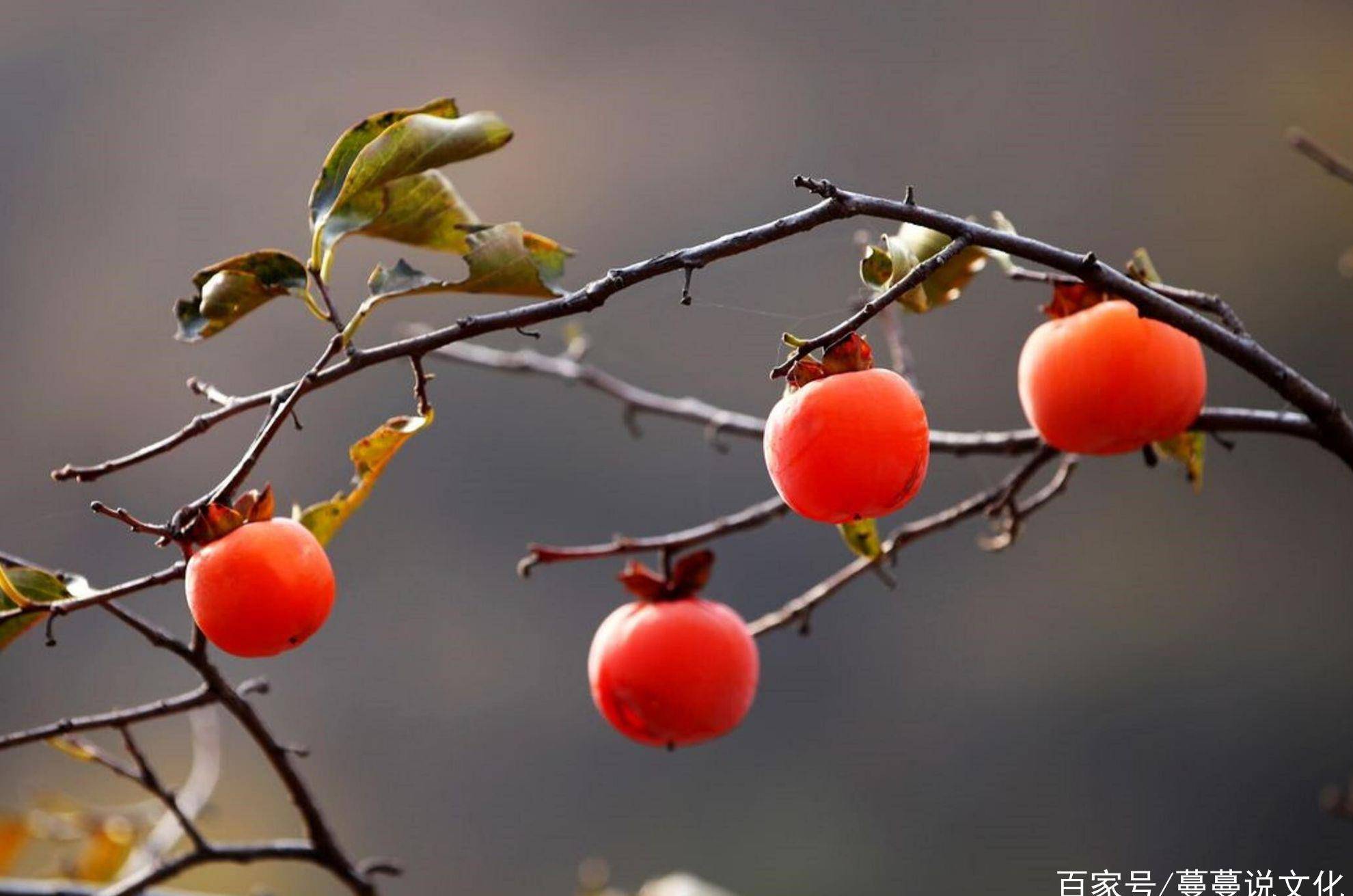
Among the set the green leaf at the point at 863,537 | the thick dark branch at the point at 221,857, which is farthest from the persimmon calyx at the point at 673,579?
the thick dark branch at the point at 221,857

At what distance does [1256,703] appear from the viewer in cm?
241

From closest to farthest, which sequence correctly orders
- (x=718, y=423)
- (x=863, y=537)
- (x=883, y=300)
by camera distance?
(x=883, y=300)
(x=863, y=537)
(x=718, y=423)

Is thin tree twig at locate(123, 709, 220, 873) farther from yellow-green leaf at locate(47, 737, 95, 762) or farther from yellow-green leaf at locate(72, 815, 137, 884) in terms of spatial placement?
yellow-green leaf at locate(47, 737, 95, 762)

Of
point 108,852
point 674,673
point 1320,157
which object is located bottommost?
point 108,852

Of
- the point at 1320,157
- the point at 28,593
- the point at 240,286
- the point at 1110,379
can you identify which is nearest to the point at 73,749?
the point at 28,593

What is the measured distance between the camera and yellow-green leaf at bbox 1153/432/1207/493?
645mm

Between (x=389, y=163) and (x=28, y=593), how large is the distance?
8.7 inches

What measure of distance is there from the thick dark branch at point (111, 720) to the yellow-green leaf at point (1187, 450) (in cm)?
47

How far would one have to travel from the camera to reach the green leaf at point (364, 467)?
501mm

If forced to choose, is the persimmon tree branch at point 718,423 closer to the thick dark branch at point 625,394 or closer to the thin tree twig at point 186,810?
the thick dark branch at point 625,394

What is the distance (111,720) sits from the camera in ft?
1.70

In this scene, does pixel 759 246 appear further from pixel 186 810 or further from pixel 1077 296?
pixel 186 810

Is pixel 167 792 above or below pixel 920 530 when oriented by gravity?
below

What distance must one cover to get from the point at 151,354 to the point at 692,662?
2.08 metres
